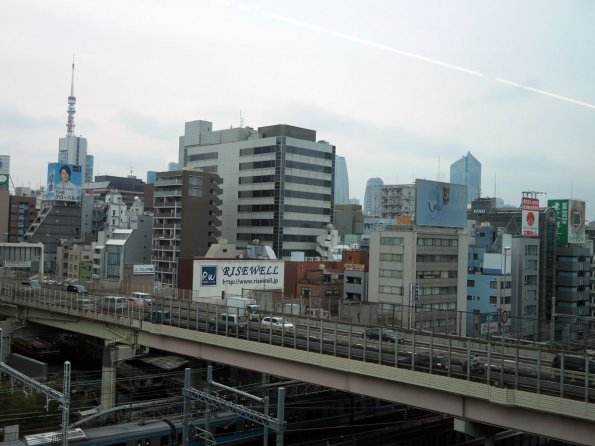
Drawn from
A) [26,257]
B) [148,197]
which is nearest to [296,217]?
[26,257]

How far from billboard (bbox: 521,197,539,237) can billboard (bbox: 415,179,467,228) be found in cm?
549

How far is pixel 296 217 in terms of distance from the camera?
79.1 metres

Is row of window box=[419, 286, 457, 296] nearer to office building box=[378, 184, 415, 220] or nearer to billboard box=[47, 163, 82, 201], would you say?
office building box=[378, 184, 415, 220]

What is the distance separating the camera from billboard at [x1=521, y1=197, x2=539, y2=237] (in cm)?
5372

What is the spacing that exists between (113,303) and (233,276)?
18.1 m

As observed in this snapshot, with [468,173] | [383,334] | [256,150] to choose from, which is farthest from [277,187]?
[468,173]

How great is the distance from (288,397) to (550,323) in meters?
13.8

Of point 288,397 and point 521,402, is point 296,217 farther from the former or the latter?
point 521,402

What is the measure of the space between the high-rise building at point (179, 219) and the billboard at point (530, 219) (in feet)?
115

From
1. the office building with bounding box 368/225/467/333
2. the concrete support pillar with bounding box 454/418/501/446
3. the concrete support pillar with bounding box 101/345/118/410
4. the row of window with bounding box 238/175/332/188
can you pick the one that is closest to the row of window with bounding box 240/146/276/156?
the row of window with bounding box 238/175/332/188

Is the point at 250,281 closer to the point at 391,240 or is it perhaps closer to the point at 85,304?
the point at 391,240

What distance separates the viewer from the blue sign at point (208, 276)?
4862 centimetres

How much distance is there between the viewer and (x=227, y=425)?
1020 inches

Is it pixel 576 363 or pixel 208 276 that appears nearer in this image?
pixel 576 363
